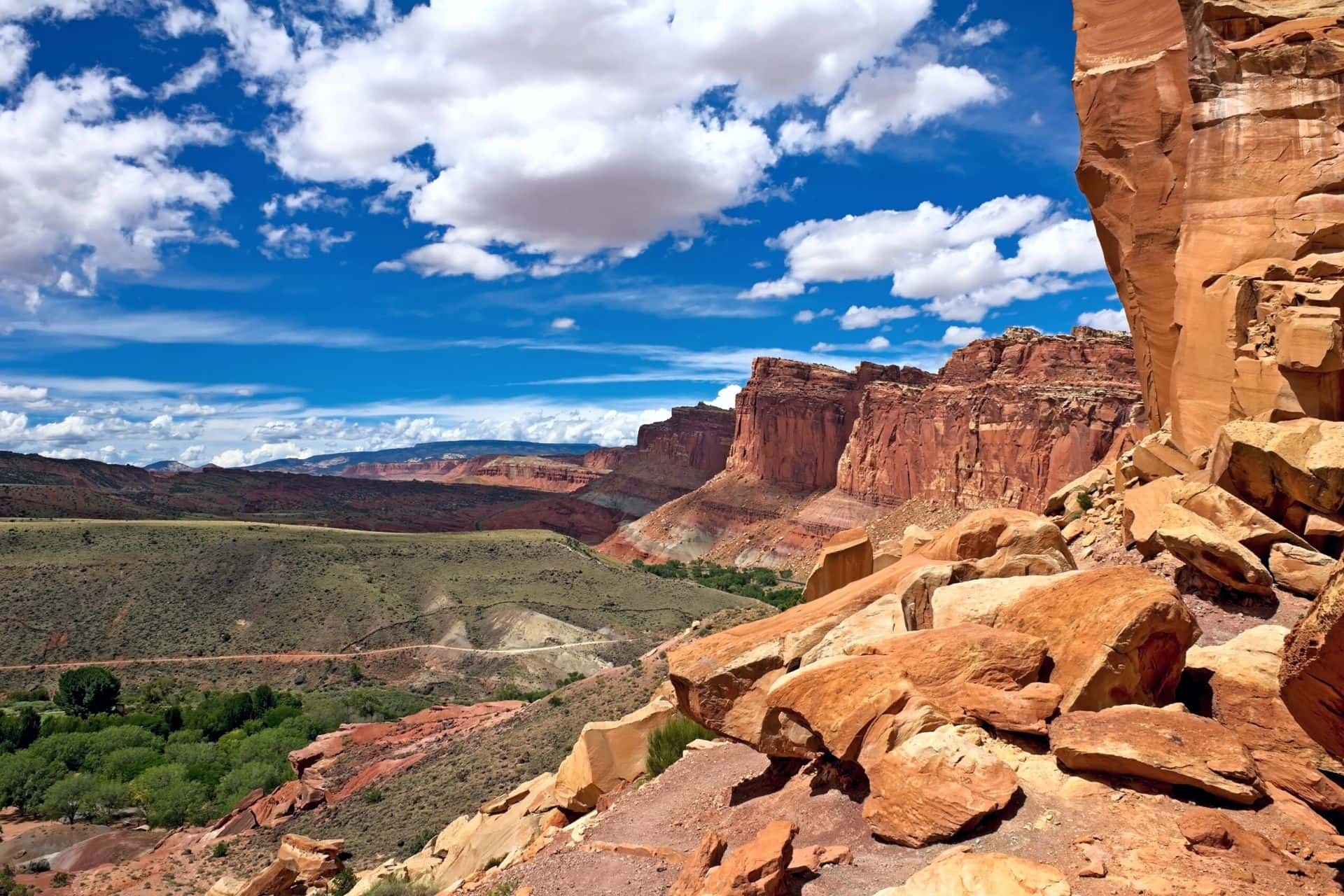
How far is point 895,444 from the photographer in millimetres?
104188

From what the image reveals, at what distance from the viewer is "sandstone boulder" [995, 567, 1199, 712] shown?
9.11 metres

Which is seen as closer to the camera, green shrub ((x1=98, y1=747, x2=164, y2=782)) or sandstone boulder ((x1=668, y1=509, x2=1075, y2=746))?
sandstone boulder ((x1=668, y1=509, x2=1075, y2=746))

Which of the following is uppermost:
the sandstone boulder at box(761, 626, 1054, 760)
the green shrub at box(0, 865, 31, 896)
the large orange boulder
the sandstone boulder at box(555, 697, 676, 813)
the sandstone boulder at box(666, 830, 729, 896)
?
the large orange boulder

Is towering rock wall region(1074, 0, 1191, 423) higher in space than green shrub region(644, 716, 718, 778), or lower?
higher

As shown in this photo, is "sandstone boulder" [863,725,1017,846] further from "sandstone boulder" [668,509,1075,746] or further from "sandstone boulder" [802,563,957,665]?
"sandstone boulder" [802,563,957,665]

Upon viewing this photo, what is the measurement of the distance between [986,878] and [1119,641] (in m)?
4.09

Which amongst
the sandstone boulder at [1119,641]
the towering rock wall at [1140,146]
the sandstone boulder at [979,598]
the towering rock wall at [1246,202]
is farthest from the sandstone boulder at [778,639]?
the towering rock wall at [1140,146]

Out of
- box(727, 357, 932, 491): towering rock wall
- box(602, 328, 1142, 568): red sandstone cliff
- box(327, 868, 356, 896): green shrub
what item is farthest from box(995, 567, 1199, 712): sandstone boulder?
box(727, 357, 932, 491): towering rock wall

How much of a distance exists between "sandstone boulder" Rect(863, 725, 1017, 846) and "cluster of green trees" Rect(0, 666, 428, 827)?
3629 centimetres

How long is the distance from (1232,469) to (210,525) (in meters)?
98.3

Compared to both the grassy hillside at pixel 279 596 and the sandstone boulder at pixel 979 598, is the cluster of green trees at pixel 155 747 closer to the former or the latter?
the grassy hillside at pixel 279 596

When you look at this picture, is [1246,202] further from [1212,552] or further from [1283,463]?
[1212,552]

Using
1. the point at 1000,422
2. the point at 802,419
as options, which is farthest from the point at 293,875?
the point at 802,419

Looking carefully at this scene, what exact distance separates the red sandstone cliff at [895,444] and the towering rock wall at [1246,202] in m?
18.0
